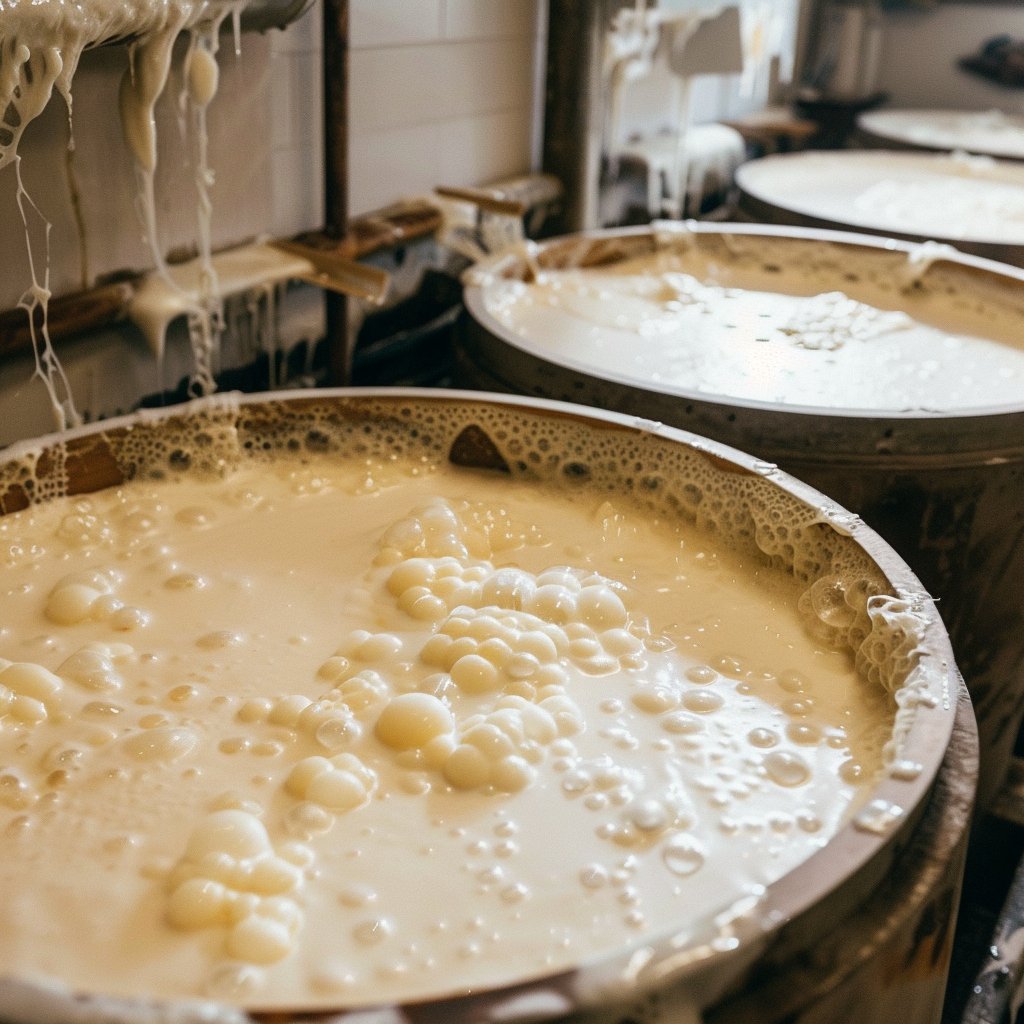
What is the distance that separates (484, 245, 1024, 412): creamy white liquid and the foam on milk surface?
20.1 inches

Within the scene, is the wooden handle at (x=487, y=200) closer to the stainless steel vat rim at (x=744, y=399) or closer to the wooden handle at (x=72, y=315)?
the stainless steel vat rim at (x=744, y=399)

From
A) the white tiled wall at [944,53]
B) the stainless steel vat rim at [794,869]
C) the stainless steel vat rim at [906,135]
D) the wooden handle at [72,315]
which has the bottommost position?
the stainless steel vat rim at [794,869]

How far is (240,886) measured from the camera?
0.92 m

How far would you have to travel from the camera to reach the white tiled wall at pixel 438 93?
237 cm

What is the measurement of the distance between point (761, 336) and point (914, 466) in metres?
0.74

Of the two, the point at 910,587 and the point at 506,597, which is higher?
the point at 910,587

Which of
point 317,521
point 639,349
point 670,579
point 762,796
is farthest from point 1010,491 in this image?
point 317,521

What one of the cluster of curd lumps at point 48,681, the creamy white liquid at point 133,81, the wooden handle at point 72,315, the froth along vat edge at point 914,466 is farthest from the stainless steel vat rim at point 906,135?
the cluster of curd lumps at point 48,681

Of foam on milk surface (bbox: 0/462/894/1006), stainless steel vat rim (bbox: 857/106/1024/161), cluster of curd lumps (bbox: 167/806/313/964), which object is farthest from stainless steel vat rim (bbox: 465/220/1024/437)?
stainless steel vat rim (bbox: 857/106/1024/161)

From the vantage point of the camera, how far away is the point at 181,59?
68.0 inches

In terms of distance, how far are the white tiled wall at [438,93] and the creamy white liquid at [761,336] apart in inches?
16.9

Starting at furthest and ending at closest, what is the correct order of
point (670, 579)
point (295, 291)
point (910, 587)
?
point (295, 291) < point (670, 579) < point (910, 587)

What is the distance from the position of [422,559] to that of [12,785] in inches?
23.1

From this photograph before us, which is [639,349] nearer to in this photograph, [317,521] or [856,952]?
[317,521]
